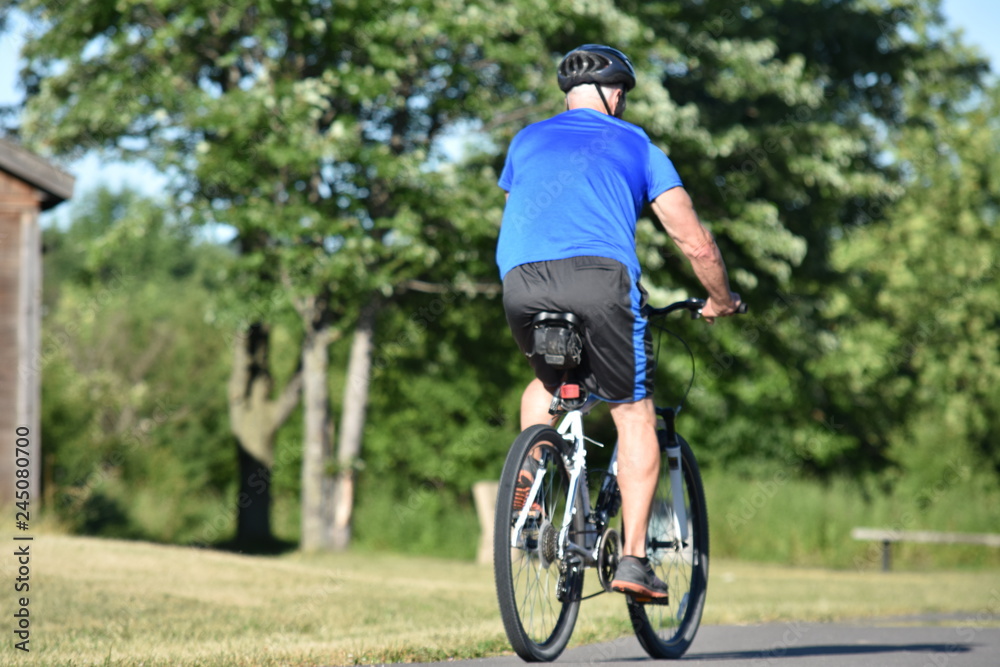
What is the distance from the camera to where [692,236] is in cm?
414

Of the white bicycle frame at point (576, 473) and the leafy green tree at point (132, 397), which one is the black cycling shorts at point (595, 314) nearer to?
the white bicycle frame at point (576, 473)

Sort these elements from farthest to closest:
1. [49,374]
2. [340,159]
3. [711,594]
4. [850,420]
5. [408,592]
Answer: [850,420] → [49,374] → [340,159] → [711,594] → [408,592]

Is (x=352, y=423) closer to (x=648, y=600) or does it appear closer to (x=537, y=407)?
(x=537, y=407)

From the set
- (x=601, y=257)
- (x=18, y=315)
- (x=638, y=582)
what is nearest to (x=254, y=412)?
(x=18, y=315)

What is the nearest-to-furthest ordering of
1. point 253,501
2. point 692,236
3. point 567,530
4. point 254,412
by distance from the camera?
point 567,530 < point 692,236 < point 254,412 < point 253,501

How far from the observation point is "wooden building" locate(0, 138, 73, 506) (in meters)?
12.1

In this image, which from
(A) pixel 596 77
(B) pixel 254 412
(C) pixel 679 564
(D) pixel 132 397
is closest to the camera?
(A) pixel 596 77

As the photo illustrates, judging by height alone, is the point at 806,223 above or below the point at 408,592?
above

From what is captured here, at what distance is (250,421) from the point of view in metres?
17.7

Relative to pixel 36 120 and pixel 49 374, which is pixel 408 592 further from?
pixel 49 374

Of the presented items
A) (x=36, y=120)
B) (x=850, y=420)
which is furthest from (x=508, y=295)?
(x=850, y=420)

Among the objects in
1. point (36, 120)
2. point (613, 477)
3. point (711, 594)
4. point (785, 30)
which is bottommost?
point (711, 594)

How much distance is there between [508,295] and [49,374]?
1806 cm

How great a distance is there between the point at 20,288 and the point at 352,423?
A: 5.40 meters
